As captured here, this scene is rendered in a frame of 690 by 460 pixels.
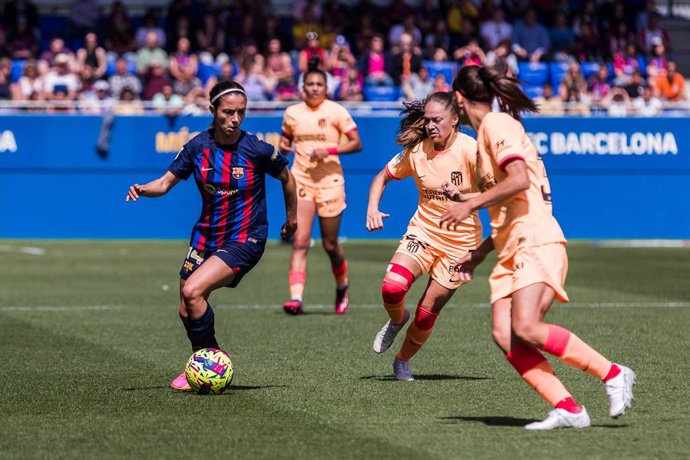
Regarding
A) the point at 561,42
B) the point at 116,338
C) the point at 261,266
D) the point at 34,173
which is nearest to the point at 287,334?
the point at 116,338

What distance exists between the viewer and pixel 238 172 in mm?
9133

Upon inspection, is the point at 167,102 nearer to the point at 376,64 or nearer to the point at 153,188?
the point at 376,64

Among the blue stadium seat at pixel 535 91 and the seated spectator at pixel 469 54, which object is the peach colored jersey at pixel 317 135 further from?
the blue stadium seat at pixel 535 91

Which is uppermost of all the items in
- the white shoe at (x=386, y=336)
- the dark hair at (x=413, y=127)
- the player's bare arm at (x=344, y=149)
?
the dark hair at (x=413, y=127)

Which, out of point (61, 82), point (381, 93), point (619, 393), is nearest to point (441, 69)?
point (381, 93)

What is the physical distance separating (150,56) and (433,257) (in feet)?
56.9

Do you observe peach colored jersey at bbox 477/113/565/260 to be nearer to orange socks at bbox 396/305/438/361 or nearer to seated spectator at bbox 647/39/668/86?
orange socks at bbox 396/305/438/361

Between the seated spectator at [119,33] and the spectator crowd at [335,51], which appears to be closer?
the spectator crowd at [335,51]

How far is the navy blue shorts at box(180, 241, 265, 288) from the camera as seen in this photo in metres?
9.05

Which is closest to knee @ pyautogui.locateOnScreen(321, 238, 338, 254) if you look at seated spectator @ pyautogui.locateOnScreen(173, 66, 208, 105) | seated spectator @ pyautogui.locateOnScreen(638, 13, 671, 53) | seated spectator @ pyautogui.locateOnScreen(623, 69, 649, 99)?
seated spectator @ pyautogui.locateOnScreen(173, 66, 208, 105)

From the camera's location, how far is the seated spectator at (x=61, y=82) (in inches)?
968

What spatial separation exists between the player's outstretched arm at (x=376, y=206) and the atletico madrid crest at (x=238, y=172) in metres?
0.90

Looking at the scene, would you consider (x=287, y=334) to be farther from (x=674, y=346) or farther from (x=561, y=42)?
(x=561, y=42)

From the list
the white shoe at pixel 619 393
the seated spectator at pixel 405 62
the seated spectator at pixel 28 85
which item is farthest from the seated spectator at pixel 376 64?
the white shoe at pixel 619 393
